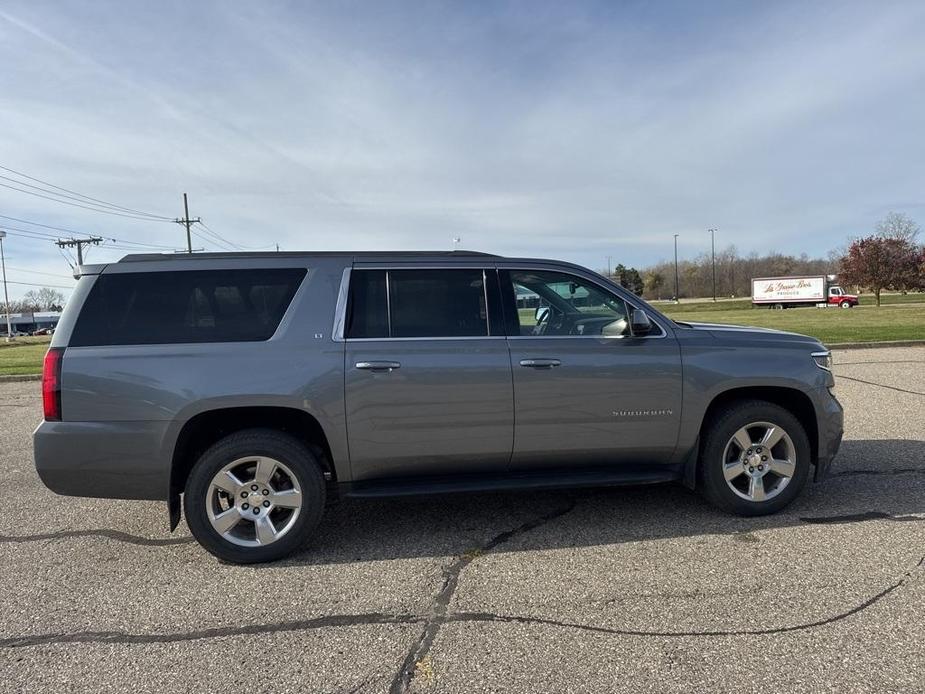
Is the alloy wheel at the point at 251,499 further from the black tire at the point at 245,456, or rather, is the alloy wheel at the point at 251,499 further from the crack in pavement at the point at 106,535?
the crack in pavement at the point at 106,535

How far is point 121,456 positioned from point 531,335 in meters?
2.69

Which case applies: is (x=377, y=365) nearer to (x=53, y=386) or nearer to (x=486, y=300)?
(x=486, y=300)

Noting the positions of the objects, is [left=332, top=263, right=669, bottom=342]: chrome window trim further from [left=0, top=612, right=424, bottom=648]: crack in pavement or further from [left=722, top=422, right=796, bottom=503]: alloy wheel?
[left=0, top=612, right=424, bottom=648]: crack in pavement

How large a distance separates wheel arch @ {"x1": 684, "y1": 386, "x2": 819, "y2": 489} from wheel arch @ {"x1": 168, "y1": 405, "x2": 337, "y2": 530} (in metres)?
2.49

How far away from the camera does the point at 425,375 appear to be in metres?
3.88

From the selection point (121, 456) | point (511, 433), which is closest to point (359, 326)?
point (511, 433)

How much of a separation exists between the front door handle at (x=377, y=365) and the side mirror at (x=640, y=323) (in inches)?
64.5

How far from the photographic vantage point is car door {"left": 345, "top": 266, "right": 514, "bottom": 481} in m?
3.86

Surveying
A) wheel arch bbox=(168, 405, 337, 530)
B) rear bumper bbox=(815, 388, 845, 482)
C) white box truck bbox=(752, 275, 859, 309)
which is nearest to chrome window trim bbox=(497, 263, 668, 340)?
rear bumper bbox=(815, 388, 845, 482)

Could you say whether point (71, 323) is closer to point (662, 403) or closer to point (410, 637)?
point (410, 637)

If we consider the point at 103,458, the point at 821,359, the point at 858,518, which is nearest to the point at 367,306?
the point at 103,458

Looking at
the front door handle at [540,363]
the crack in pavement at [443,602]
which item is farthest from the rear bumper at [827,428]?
the front door handle at [540,363]

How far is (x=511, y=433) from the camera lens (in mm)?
4023

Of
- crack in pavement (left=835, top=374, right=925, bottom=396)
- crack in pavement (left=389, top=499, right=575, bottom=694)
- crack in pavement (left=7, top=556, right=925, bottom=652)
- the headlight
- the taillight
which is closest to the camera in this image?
crack in pavement (left=389, top=499, right=575, bottom=694)
